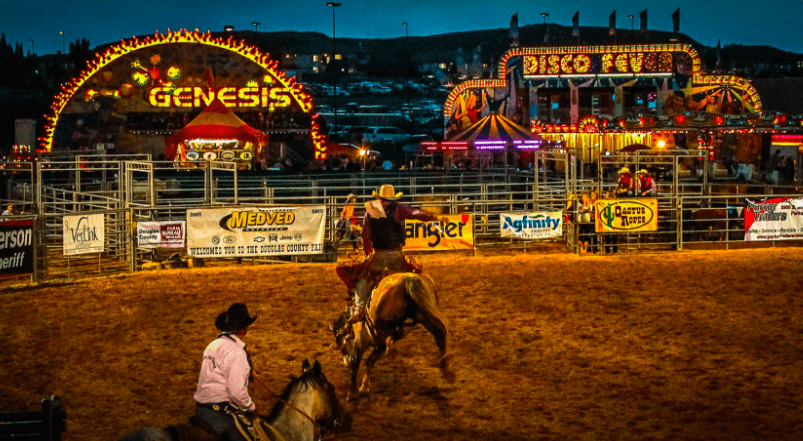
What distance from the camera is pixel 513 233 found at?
17922mm

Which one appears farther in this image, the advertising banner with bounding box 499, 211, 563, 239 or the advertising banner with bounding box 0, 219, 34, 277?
the advertising banner with bounding box 499, 211, 563, 239

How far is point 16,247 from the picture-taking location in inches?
562

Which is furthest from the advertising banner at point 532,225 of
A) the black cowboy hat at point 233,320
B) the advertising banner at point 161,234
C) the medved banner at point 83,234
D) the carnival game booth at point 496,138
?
the black cowboy hat at point 233,320

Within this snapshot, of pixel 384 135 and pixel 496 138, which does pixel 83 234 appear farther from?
pixel 384 135

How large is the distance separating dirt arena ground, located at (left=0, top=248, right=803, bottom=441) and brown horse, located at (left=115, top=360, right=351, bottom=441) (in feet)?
6.16

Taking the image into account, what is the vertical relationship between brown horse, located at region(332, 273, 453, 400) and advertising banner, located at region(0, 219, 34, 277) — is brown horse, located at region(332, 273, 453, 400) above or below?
below

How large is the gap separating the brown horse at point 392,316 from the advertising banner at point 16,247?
26.6ft

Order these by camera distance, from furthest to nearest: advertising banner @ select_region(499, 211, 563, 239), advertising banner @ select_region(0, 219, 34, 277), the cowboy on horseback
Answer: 1. advertising banner @ select_region(499, 211, 563, 239)
2. advertising banner @ select_region(0, 219, 34, 277)
3. the cowboy on horseback

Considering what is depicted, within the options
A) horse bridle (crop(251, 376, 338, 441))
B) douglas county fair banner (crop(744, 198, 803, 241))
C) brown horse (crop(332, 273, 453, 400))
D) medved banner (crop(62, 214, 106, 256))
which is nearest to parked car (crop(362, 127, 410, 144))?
douglas county fair banner (crop(744, 198, 803, 241))

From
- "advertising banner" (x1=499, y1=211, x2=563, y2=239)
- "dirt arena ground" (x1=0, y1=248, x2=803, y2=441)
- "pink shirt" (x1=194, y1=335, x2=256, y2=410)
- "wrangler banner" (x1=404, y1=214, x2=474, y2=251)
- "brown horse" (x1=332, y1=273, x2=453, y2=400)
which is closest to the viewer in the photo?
"pink shirt" (x1=194, y1=335, x2=256, y2=410)

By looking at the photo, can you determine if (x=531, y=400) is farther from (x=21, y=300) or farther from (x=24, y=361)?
(x=21, y=300)

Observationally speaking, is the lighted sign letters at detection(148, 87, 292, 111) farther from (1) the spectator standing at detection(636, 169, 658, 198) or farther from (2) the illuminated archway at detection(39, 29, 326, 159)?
(1) the spectator standing at detection(636, 169, 658, 198)

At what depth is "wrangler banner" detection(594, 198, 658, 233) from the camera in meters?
18.1

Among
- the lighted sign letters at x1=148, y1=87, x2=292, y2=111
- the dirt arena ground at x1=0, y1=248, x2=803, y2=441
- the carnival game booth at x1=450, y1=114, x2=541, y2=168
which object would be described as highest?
the lighted sign letters at x1=148, y1=87, x2=292, y2=111
